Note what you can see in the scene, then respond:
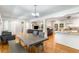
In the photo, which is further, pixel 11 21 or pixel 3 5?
pixel 11 21

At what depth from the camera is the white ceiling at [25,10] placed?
205 cm

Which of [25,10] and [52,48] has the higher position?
[25,10]

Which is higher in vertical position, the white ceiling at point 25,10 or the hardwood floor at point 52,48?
the white ceiling at point 25,10

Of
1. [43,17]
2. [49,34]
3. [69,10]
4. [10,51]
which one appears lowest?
[10,51]

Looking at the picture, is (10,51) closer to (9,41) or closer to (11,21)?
(9,41)

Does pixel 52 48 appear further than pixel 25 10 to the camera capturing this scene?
Yes

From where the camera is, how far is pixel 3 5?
2029 mm

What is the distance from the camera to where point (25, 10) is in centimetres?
209

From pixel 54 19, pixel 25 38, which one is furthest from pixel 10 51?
pixel 54 19

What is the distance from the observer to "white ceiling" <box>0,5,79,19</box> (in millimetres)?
2051

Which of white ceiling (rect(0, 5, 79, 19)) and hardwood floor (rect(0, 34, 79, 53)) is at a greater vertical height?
white ceiling (rect(0, 5, 79, 19))

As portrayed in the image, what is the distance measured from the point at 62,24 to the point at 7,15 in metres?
1.28

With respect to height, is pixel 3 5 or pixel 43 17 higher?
pixel 3 5
